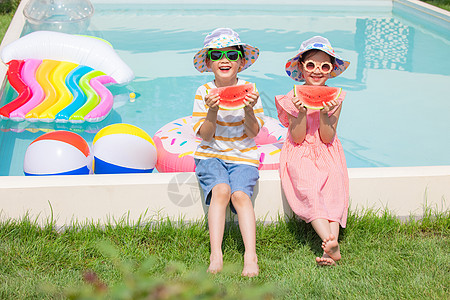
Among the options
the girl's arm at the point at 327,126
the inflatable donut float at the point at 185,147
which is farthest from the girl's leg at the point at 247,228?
the inflatable donut float at the point at 185,147

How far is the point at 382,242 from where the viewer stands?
370 centimetres

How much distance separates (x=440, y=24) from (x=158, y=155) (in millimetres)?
9590

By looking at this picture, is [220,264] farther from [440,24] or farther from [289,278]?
[440,24]

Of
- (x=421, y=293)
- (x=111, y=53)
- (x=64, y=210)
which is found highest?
(x=111, y=53)

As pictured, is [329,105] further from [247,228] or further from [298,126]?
[247,228]

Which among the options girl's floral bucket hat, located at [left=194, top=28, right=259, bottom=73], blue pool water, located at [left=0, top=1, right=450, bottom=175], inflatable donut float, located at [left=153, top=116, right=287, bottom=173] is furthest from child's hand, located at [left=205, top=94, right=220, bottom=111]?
blue pool water, located at [left=0, top=1, right=450, bottom=175]

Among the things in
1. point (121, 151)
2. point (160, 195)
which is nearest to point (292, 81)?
point (121, 151)

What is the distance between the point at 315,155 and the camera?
12.8 ft

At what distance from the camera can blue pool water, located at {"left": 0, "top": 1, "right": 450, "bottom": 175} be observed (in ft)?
21.3

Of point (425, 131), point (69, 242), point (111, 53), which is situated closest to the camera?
point (69, 242)

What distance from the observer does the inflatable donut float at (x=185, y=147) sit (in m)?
4.65

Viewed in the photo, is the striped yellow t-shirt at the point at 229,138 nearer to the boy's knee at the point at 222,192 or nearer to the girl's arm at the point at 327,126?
the boy's knee at the point at 222,192

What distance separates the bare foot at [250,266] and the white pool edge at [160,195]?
22.7 inches

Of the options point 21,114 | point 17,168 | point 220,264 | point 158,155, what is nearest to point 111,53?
point 21,114
